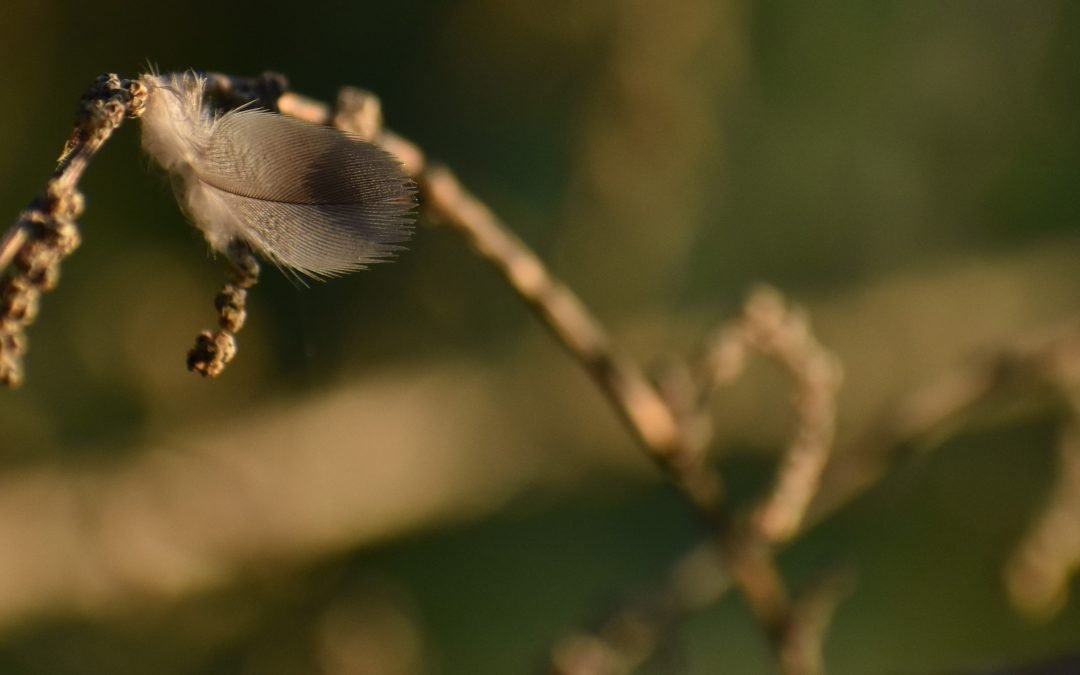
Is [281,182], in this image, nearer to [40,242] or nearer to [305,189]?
[305,189]

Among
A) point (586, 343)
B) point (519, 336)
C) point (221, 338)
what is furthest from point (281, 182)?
point (519, 336)

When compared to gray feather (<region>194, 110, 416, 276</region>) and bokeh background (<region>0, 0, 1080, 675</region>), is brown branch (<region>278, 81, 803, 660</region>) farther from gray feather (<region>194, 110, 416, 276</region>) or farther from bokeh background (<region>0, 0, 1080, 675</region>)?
bokeh background (<region>0, 0, 1080, 675</region>)

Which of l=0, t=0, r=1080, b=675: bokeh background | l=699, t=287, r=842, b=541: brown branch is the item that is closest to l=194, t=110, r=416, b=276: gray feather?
l=699, t=287, r=842, b=541: brown branch

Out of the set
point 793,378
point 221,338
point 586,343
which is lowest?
point 793,378

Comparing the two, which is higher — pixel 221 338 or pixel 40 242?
pixel 40 242

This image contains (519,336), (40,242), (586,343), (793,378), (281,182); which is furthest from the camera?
(519,336)

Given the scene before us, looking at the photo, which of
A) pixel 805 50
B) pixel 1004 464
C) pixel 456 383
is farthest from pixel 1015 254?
pixel 456 383
